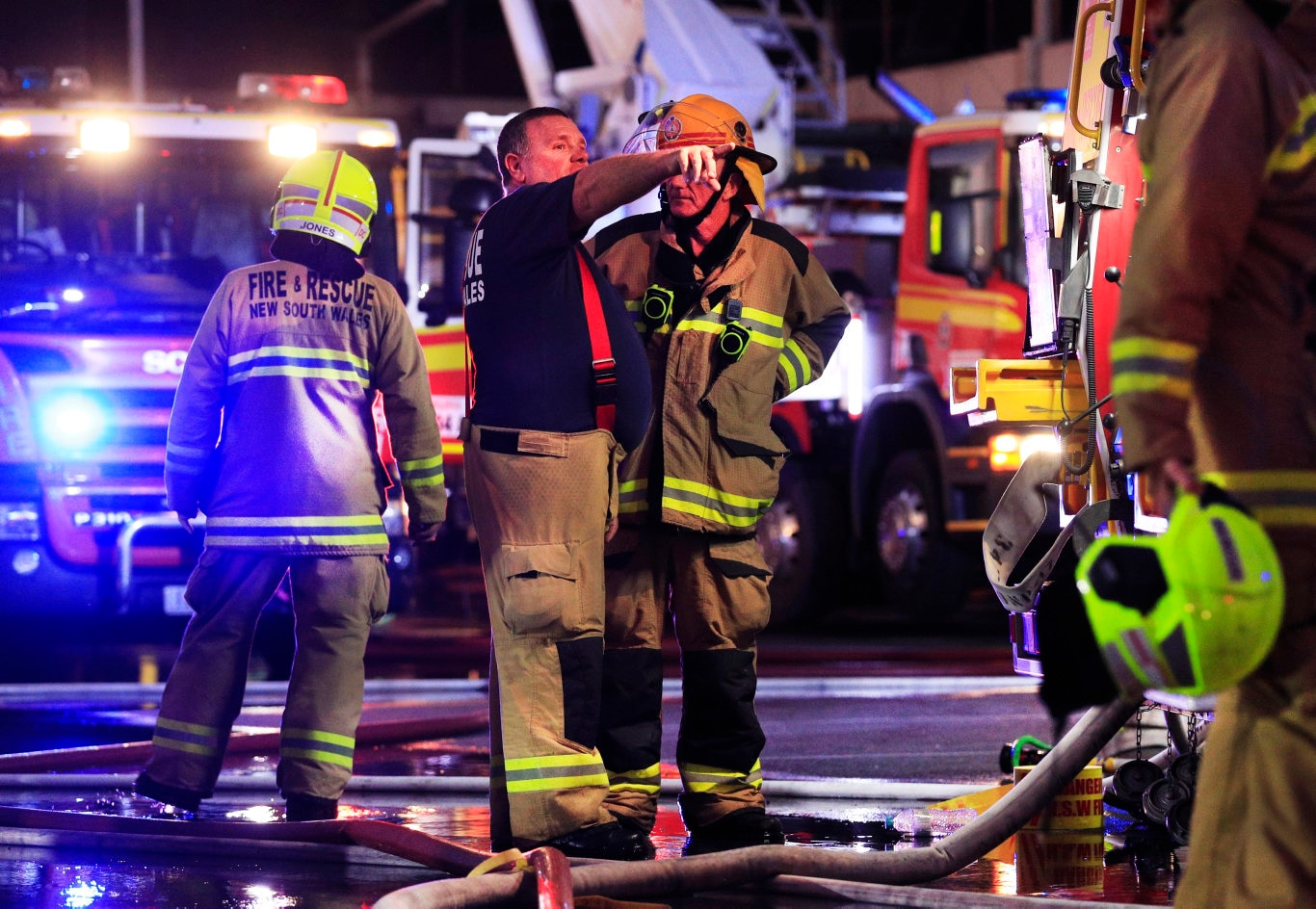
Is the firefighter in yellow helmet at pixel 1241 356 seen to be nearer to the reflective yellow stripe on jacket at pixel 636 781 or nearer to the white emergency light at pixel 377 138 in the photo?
the reflective yellow stripe on jacket at pixel 636 781

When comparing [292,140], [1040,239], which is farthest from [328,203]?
[292,140]

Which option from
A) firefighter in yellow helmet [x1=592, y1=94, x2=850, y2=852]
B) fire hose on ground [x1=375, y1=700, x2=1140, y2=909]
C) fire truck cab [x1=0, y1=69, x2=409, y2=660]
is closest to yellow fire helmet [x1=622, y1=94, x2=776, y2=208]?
firefighter in yellow helmet [x1=592, y1=94, x2=850, y2=852]

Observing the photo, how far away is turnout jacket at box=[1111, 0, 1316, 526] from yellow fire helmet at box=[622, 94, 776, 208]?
7.23 ft

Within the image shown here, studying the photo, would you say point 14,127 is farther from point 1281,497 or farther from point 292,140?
point 1281,497

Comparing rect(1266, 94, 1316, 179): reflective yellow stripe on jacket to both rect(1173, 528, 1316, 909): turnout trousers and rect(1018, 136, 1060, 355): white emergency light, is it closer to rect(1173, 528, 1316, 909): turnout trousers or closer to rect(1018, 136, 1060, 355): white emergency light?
rect(1173, 528, 1316, 909): turnout trousers

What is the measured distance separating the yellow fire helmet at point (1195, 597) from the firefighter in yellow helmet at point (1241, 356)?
87 mm

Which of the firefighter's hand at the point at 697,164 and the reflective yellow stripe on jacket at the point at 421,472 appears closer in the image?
the firefighter's hand at the point at 697,164

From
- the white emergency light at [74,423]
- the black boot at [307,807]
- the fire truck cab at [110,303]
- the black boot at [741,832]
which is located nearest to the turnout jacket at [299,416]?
the black boot at [307,807]

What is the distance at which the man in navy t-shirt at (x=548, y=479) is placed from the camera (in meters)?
4.52

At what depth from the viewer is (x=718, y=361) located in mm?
5074

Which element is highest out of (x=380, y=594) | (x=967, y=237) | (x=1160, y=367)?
(x=967, y=237)

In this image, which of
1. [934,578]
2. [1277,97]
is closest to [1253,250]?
[1277,97]

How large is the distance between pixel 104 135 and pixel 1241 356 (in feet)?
25.9

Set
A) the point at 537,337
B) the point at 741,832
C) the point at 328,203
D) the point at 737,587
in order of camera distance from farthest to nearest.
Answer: the point at 328,203
the point at 737,587
the point at 741,832
the point at 537,337
